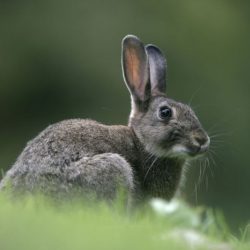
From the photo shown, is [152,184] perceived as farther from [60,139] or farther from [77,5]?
[77,5]

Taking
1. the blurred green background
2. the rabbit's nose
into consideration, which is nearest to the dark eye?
the rabbit's nose

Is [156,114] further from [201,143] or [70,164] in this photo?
[70,164]

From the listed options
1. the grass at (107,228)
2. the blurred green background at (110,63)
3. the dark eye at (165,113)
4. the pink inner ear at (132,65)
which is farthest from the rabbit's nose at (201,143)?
the blurred green background at (110,63)

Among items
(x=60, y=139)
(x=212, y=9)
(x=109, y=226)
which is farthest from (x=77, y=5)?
(x=109, y=226)

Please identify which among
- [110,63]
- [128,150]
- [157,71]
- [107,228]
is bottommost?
[110,63]

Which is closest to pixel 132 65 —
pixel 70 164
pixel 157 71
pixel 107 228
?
pixel 157 71

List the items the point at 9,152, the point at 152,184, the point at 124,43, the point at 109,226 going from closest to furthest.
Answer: the point at 109,226 < the point at 152,184 < the point at 124,43 < the point at 9,152
